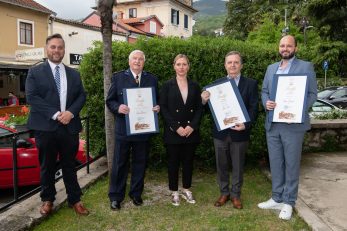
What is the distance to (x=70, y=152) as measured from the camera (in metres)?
4.41

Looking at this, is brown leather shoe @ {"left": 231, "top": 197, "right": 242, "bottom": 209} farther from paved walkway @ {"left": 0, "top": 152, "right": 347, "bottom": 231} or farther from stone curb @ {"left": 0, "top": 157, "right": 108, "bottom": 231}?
stone curb @ {"left": 0, "top": 157, "right": 108, "bottom": 231}

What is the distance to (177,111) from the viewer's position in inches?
186

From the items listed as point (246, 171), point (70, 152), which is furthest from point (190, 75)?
point (70, 152)

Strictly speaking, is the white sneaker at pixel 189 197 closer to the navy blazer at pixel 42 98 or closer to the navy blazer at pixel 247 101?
the navy blazer at pixel 247 101

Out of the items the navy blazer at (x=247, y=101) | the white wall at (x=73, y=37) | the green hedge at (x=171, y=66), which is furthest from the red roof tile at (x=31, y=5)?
the navy blazer at (x=247, y=101)

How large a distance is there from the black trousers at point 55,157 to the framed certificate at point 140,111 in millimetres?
682

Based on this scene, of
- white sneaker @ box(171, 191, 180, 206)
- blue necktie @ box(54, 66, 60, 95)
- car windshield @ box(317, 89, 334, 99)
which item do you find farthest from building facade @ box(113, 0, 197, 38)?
blue necktie @ box(54, 66, 60, 95)

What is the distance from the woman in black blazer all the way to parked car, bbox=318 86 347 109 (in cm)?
1281

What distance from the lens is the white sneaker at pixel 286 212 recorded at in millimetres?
4430

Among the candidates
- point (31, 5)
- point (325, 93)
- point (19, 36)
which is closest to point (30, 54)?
point (19, 36)

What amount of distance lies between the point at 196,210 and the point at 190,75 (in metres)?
2.23

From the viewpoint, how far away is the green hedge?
595 centimetres

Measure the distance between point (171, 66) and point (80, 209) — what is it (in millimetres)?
2597

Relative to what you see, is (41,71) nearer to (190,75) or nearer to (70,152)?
(70,152)
